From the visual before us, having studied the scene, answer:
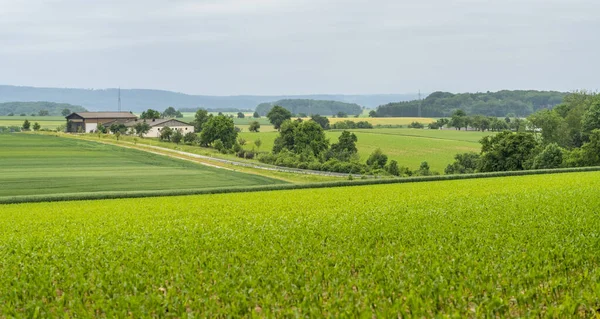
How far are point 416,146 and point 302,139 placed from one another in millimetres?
27036

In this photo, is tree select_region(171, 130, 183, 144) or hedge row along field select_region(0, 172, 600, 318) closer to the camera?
hedge row along field select_region(0, 172, 600, 318)

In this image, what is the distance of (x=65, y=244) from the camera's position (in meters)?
21.0

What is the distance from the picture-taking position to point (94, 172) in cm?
7850

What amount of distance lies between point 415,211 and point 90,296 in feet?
53.2

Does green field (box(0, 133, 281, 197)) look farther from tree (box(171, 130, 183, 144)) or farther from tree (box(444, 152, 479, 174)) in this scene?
tree (box(444, 152, 479, 174))

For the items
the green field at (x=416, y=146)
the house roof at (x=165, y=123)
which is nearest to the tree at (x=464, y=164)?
the green field at (x=416, y=146)

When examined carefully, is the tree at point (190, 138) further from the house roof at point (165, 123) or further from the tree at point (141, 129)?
the house roof at point (165, 123)

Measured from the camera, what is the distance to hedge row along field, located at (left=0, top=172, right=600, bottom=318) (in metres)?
12.8

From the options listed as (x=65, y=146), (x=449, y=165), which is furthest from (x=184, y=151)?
(x=449, y=165)

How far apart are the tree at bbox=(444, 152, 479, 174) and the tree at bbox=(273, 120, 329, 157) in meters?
30.5

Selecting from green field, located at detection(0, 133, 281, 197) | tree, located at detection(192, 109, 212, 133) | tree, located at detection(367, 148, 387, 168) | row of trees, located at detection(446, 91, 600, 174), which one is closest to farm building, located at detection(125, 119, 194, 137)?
tree, located at detection(192, 109, 212, 133)

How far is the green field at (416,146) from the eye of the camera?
111100 mm

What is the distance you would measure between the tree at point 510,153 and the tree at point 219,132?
6004cm

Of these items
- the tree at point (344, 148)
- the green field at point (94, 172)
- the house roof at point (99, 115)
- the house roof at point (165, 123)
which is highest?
the house roof at point (99, 115)
